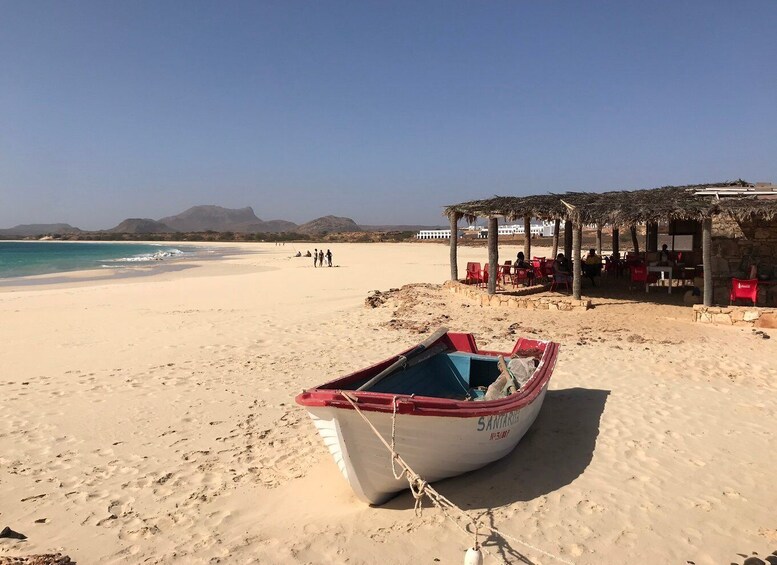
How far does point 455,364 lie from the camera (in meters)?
6.26

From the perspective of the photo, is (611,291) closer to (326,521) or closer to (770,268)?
(770,268)

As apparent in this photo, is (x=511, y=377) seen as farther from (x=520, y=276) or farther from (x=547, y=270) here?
(x=520, y=276)

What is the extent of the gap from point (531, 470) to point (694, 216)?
8.03m

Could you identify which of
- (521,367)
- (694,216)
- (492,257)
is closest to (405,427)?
(521,367)

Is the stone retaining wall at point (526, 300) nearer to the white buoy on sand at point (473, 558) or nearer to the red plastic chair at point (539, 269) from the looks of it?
the red plastic chair at point (539, 269)

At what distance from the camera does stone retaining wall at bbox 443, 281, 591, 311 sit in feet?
39.1

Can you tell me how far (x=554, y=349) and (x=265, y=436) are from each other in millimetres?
3392

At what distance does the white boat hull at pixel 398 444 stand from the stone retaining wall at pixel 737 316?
825 cm

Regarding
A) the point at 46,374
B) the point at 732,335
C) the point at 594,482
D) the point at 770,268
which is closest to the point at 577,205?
the point at 732,335

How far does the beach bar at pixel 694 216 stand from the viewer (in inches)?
411

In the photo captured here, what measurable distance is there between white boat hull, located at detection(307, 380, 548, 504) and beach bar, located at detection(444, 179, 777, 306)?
8.35 meters

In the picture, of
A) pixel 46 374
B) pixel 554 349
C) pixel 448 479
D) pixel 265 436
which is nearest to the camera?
pixel 448 479

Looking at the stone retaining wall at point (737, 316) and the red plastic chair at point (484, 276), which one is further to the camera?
the red plastic chair at point (484, 276)

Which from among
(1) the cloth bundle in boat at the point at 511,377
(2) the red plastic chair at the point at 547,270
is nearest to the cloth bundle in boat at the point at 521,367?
(1) the cloth bundle in boat at the point at 511,377
